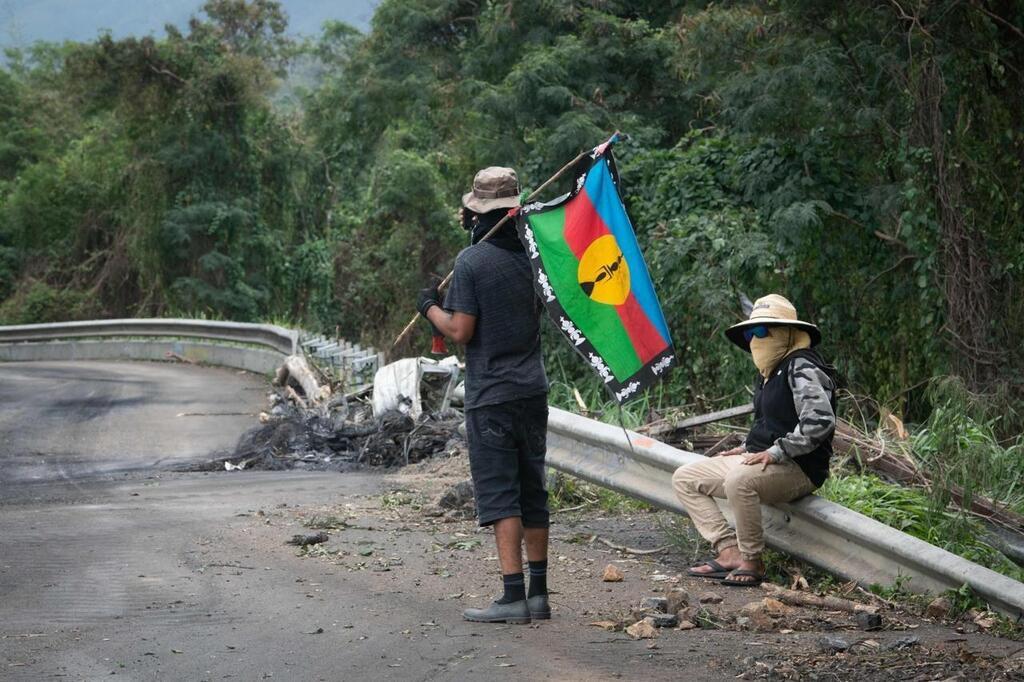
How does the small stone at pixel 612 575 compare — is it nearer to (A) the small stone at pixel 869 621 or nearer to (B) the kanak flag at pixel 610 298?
(B) the kanak flag at pixel 610 298

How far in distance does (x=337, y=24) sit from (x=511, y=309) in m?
45.4

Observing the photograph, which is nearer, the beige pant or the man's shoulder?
the man's shoulder

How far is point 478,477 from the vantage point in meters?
6.25

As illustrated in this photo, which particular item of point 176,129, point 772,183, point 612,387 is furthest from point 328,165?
point 612,387

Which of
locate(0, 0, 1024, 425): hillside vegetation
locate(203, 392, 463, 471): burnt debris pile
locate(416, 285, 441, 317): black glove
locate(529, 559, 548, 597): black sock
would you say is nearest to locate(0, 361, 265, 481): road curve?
locate(203, 392, 463, 471): burnt debris pile

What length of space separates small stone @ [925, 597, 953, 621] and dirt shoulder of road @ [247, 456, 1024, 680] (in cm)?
5

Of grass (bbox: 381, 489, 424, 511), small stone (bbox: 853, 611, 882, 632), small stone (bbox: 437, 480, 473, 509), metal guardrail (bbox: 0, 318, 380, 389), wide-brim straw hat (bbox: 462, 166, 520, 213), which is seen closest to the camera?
small stone (bbox: 853, 611, 882, 632)

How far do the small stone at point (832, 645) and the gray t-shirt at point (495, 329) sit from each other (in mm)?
1660

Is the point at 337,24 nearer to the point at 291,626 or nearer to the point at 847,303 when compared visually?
the point at 847,303

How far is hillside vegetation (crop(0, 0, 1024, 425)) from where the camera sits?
38.2 feet

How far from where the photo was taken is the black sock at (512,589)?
605 cm

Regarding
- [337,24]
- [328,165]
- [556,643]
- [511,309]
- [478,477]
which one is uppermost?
[337,24]

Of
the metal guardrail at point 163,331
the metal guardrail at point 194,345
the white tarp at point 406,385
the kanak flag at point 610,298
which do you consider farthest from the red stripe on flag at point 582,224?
the metal guardrail at point 163,331

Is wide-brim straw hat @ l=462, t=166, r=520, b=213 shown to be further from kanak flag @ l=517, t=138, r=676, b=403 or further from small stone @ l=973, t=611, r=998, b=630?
small stone @ l=973, t=611, r=998, b=630
